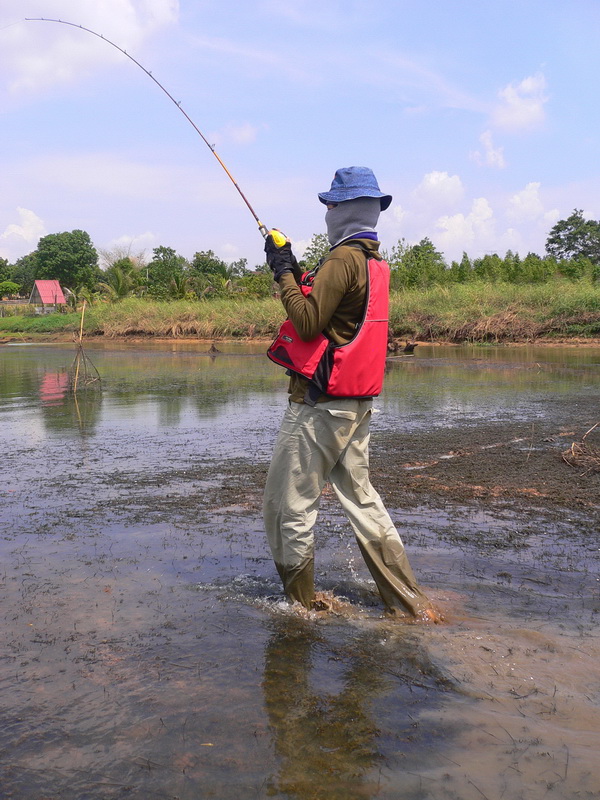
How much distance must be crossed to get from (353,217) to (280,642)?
210cm

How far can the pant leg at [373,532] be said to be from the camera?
3.84m

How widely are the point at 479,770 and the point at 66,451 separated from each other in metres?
6.79

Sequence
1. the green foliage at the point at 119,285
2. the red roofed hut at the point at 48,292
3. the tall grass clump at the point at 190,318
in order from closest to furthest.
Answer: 1. the tall grass clump at the point at 190,318
2. the green foliage at the point at 119,285
3. the red roofed hut at the point at 48,292

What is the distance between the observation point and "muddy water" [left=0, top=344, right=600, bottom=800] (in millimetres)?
2594

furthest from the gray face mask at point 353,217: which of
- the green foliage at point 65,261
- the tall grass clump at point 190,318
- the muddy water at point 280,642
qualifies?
the green foliage at point 65,261

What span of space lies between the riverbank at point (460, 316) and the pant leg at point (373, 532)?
21968 millimetres

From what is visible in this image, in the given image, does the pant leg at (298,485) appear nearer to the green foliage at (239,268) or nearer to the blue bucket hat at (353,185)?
the blue bucket hat at (353,185)

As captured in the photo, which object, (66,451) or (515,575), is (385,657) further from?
(66,451)

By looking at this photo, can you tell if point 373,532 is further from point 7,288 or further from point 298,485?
point 7,288

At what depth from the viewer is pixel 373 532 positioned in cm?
383

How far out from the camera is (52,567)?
4.55 metres

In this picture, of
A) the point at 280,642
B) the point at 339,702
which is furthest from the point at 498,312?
the point at 339,702

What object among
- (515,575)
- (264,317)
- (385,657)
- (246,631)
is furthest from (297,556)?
(264,317)

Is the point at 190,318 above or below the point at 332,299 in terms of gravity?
below
